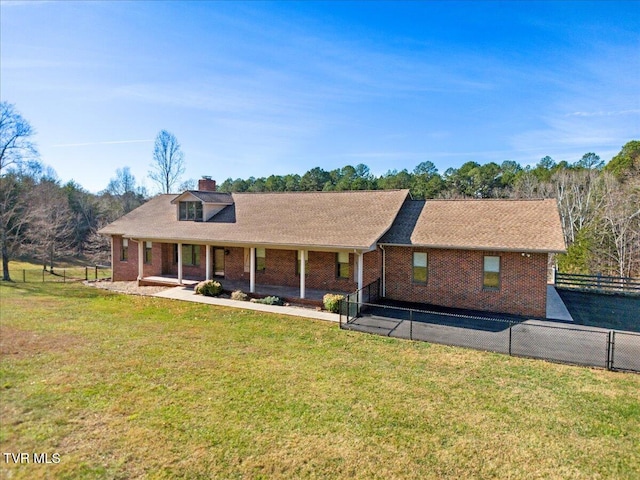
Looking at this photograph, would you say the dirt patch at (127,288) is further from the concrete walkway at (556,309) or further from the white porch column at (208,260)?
the concrete walkway at (556,309)

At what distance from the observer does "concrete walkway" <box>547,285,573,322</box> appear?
13.9 metres

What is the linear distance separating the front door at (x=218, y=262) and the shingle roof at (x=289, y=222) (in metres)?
1.42

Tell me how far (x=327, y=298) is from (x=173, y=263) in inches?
428

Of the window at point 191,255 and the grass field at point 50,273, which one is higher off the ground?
the window at point 191,255

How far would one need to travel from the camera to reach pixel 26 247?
81.0 ft

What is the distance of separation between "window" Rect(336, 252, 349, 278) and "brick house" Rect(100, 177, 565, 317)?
46 millimetres

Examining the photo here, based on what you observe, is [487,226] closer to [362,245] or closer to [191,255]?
[362,245]

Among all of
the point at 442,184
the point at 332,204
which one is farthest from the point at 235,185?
the point at 332,204

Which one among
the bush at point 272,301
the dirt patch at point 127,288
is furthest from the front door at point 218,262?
the bush at point 272,301

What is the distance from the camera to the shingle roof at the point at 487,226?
14.0 m

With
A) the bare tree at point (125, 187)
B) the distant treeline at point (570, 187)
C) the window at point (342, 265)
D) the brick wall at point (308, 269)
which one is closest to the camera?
the brick wall at point (308, 269)

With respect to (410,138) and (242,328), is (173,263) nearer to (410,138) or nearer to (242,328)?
(242,328)

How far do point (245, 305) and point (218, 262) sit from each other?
5356 millimetres

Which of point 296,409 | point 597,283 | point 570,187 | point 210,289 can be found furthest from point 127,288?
point 570,187
